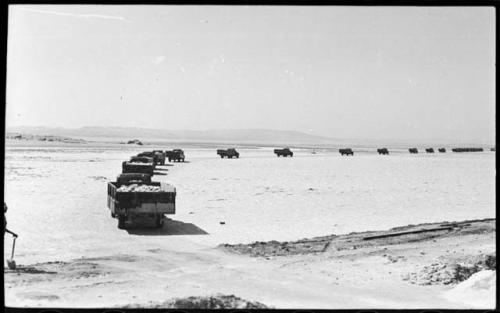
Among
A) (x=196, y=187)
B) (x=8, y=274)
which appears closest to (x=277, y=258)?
(x=8, y=274)

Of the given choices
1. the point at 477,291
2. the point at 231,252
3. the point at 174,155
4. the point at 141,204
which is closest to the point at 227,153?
the point at 174,155

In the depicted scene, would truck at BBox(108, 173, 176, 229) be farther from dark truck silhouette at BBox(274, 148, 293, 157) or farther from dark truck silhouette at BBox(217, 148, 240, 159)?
dark truck silhouette at BBox(274, 148, 293, 157)

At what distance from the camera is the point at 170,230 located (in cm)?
1385

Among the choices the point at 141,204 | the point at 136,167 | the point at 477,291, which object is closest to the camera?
the point at 477,291

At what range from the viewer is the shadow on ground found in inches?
524

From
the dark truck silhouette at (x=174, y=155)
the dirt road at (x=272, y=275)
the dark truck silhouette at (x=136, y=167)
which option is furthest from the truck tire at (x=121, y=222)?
the dark truck silhouette at (x=174, y=155)

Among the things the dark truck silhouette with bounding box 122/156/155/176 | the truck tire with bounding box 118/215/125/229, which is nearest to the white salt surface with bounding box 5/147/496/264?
the truck tire with bounding box 118/215/125/229

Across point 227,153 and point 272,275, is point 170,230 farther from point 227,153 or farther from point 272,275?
point 227,153

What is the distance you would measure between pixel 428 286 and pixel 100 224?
8.87 meters

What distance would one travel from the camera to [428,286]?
31.1 feet

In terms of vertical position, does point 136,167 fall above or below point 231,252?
above

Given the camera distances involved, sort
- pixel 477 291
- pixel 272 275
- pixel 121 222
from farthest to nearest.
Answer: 1. pixel 121 222
2. pixel 272 275
3. pixel 477 291

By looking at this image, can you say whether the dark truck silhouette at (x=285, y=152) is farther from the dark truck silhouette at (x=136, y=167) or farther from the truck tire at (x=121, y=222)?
the truck tire at (x=121, y=222)

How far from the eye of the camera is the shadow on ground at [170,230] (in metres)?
13.3
